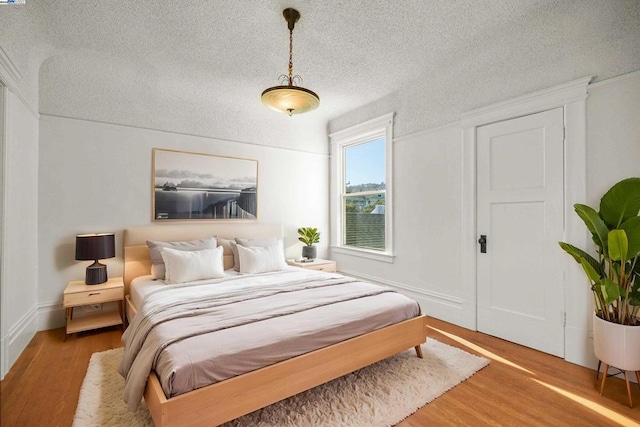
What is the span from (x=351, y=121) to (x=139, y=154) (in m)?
2.98

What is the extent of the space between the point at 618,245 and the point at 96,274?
4.43 m

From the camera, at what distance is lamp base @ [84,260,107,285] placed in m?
3.18

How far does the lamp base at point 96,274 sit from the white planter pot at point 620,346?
4409 mm

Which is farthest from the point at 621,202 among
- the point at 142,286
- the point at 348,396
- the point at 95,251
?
the point at 95,251

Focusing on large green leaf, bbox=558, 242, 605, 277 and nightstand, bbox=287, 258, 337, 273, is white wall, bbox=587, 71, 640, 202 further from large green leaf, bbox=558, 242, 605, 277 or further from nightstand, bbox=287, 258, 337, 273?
nightstand, bbox=287, 258, 337, 273

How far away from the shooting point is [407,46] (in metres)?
3.00

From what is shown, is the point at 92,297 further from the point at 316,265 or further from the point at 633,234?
the point at 633,234

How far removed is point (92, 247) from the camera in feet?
10.3

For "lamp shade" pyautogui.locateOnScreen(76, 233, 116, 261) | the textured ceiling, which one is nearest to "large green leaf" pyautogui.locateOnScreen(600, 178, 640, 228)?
the textured ceiling

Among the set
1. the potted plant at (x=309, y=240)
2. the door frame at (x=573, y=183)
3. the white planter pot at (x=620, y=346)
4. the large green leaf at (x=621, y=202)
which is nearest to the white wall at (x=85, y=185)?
the potted plant at (x=309, y=240)

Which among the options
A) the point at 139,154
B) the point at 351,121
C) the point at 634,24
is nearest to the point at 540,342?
the point at 634,24

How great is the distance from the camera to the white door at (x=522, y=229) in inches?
104

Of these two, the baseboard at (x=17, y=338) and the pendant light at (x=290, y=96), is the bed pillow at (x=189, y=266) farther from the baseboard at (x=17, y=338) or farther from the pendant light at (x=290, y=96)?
the pendant light at (x=290, y=96)

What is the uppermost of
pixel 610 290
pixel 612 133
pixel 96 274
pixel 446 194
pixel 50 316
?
pixel 612 133
